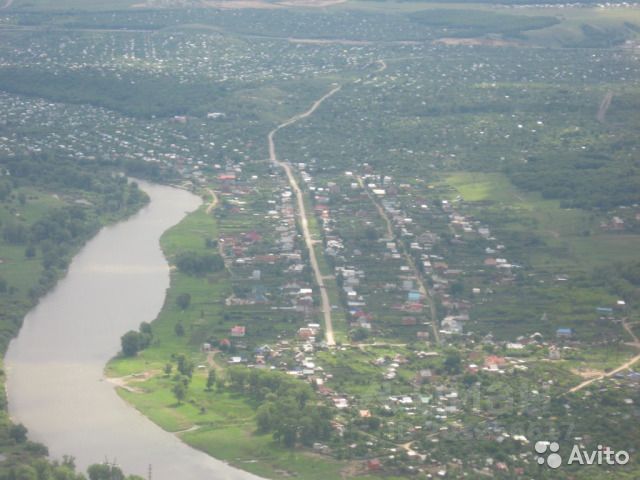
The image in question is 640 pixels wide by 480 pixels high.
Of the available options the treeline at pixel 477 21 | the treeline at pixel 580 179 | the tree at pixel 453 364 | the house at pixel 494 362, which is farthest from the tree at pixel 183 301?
the treeline at pixel 477 21

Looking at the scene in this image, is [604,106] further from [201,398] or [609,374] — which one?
[201,398]

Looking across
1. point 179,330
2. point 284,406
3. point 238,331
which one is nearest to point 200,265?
point 179,330

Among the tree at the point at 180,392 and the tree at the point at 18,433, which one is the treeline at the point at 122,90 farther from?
the tree at the point at 18,433

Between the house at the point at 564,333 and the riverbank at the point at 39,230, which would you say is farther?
the riverbank at the point at 39,230

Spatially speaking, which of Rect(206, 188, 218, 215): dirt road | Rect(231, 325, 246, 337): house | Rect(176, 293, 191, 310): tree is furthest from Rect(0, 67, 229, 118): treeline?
Rect(231, 325, 246, 337): house

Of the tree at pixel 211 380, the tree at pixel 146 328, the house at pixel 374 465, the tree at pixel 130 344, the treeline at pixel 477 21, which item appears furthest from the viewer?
the treeline at pixel 477 21

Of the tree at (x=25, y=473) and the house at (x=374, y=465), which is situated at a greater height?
the tree at (x=25, y=473)
